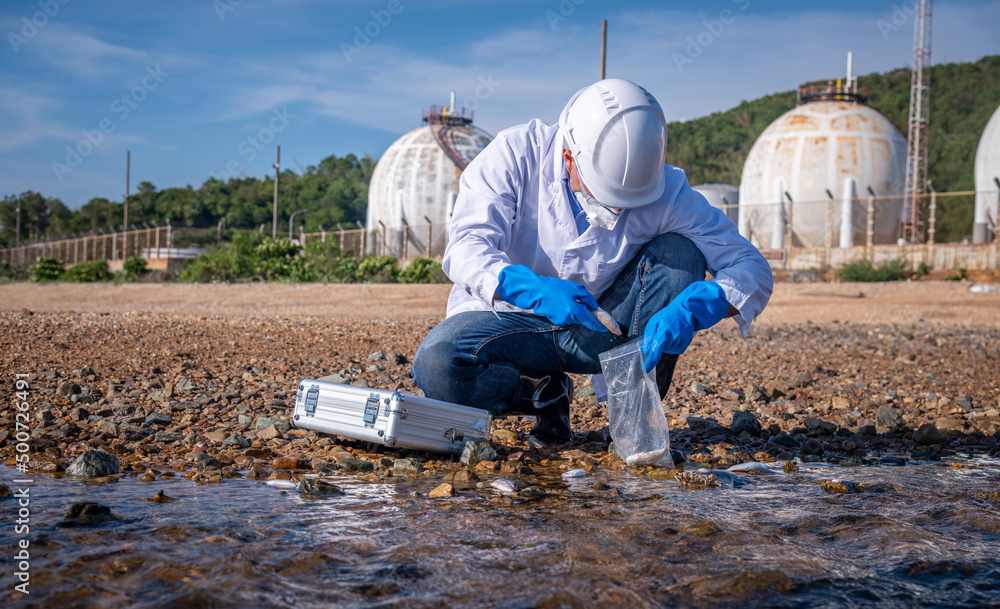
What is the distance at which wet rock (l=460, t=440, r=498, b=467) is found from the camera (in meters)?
2.64

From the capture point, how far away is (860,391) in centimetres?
423

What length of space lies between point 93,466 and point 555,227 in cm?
174

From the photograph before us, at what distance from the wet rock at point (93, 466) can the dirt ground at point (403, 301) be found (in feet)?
21.0

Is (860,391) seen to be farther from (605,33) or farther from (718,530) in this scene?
(605,33)

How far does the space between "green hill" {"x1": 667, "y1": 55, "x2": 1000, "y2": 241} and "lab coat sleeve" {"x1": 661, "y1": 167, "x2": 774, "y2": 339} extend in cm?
3749

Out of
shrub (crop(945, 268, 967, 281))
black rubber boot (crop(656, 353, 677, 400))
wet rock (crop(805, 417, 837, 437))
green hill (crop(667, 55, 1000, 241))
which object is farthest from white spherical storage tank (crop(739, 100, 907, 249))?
black rubber boot (crop(656, 353, 677, 400))

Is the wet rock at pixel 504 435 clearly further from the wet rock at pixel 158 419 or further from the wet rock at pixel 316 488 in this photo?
the wet rock at pixel 158 419

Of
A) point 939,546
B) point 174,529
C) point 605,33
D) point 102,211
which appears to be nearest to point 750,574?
point 939,546

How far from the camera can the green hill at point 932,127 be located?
3856 cm

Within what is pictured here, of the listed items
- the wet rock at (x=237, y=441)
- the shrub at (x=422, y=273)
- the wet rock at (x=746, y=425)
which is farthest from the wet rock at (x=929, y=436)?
the shrub at (x=422, y=273)

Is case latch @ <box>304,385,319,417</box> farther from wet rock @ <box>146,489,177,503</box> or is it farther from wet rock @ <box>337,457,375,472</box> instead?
wet rock @ <box>146,489,177,503</box>

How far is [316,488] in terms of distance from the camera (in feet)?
7.16

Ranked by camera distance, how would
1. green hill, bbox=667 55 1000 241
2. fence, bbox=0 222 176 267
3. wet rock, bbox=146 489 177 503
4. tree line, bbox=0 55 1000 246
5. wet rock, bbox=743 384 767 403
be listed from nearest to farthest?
wet rock, bbox=146 489 177 503 < wet rock, bbox=743 384 767 403 < fence, bbox=0 222 176 267 < green hill, bbox=667 55 1000 241 < tree line, bbox=0 55 1000 246

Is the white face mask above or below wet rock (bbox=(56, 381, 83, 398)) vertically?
above
